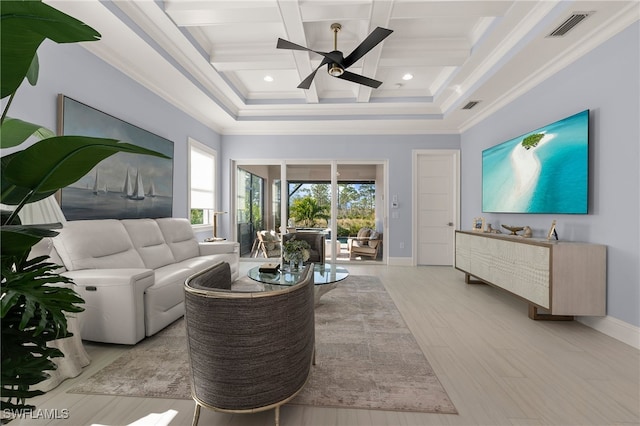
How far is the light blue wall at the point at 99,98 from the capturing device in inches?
93.0

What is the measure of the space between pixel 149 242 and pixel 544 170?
14.9 feet

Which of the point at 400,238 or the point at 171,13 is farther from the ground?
the point at 171,13

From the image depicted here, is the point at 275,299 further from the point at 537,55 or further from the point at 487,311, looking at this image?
the point at 537,55

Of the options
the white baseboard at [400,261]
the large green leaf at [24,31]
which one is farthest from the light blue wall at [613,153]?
the large green leaf at [24,31]

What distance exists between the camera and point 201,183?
17.3 feet

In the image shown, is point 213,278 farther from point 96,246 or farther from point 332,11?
point 332,11

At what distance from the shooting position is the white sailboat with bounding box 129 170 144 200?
339cm

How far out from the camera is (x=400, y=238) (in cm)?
570

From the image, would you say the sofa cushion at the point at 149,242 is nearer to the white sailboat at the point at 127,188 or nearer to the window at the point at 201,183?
the white sailboat at the point at 127,188

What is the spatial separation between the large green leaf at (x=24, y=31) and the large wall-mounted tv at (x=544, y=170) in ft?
12.1

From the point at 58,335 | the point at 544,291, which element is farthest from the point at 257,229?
the point at 58,335

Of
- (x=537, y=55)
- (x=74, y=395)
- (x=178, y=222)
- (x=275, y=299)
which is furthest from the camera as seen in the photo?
(x=178, y=222)

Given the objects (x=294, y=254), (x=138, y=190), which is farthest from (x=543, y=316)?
(x=138, y=190)

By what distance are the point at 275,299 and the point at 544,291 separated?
269 centimetres
